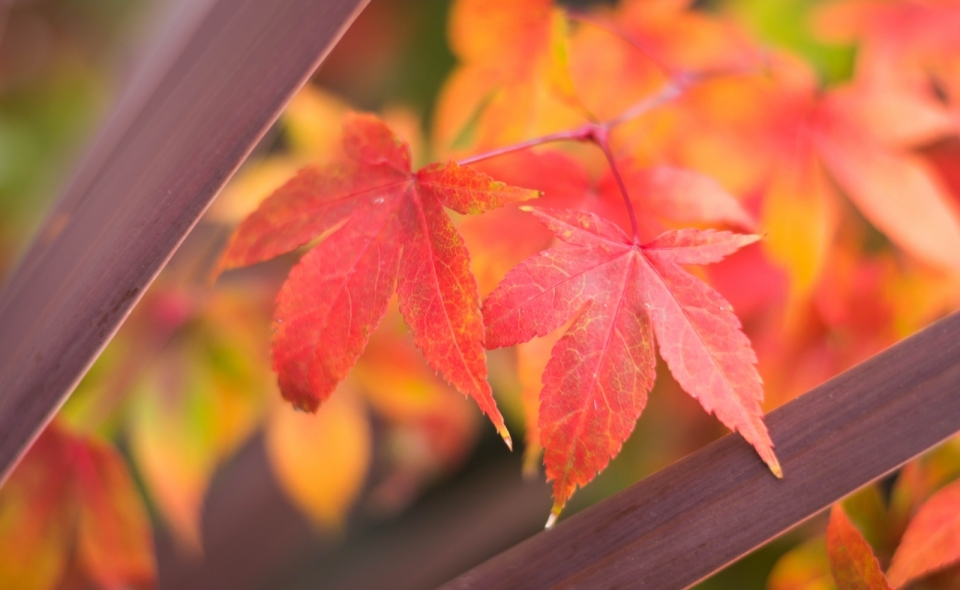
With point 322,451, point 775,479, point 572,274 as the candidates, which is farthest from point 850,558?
point 322,451

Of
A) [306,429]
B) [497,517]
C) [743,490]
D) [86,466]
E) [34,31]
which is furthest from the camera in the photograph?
[34,31]

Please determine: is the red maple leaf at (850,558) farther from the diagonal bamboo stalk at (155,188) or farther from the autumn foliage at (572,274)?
the diagonal bamboo stalk at (155,188)

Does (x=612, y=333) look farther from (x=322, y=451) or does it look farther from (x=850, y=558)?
(x=322, y=451)

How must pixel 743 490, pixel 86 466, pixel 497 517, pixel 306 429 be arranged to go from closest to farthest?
1. pixel 743 490
2. pixel 86 466
3. pixel 306 429
4. pixel 497 517

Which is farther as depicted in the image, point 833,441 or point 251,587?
point 251,587

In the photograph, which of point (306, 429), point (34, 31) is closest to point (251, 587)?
point (306, 429)

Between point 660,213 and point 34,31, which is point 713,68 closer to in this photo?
point 660,213

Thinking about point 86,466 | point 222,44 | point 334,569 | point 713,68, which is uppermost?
point 222,44

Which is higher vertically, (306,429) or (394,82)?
(394,82)
